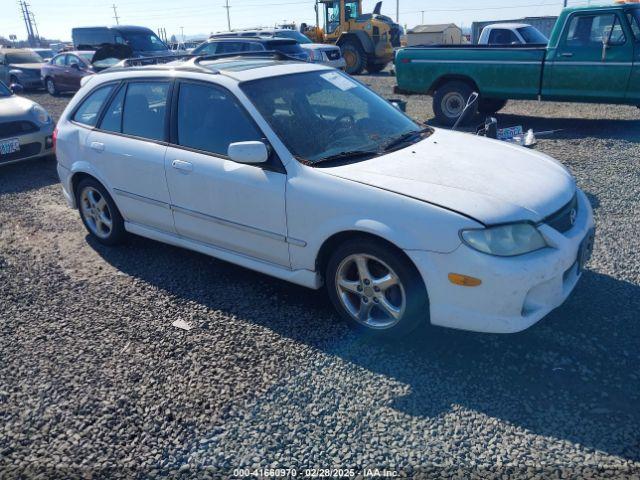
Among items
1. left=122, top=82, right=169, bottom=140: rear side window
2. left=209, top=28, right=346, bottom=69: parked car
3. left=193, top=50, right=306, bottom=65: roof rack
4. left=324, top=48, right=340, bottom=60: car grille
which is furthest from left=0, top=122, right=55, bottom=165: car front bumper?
left=324, top=48, right=340, bottom=60: car grille

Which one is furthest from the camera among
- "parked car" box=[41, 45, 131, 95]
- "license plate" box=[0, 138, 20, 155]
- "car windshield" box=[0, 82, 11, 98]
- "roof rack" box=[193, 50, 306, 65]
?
"parked car" box=[41, 45, 131, 95]

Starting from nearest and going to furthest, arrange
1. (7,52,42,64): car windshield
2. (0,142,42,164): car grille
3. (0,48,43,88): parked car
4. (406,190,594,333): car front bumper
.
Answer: (406,190,594,333): car front bumper → (0,142,42,164): car grille → (0,48,43,88): parked car → (7,52,42,64): car windshield

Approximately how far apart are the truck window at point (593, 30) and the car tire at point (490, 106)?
81.5 inches

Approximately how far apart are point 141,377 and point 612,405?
2.65 metres

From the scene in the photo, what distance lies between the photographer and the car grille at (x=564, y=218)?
3227mm

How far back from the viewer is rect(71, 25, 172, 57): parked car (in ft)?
59.6

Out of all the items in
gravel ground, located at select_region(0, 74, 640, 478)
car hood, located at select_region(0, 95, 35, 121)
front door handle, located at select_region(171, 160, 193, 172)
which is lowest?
gravel ground, located at select_region(0, 74, 640, 478)

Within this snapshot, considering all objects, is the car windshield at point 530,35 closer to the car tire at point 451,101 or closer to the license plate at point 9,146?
the car tire at point 451,101

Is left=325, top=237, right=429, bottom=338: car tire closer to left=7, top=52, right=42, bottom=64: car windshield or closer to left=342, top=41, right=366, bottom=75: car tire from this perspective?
left=342, top=41, right=366, bottom=75: car tire

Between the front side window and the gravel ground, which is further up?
the front side window

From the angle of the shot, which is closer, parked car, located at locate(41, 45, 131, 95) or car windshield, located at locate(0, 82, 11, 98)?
car windshield, located at locate(0, 82, 11, 98)

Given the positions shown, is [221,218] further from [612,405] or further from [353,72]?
[353,72]

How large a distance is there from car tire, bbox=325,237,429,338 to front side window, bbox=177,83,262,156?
107 centimetres

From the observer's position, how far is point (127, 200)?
4.73 metres
